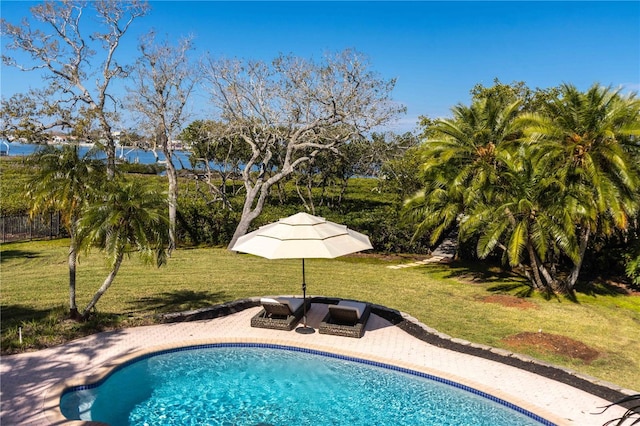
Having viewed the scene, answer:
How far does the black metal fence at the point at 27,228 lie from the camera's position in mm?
24672

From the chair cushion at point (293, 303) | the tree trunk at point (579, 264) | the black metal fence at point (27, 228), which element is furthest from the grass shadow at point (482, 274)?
the black metal fence at point (27, 228)

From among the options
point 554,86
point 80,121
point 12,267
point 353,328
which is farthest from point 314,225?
point 554,86

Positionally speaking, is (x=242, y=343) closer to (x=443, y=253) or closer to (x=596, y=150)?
(x=596, y=150)

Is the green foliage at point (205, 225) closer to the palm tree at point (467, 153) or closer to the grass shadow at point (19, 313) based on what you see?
the palm tree at point (467, 153)

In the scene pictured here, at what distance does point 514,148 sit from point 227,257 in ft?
45.2

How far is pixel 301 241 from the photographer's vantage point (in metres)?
11.9

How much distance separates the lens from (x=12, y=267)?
62.8ft

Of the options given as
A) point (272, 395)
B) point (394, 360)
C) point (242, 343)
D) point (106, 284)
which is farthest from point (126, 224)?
point (394, 360)

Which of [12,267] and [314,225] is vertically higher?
[314,225]

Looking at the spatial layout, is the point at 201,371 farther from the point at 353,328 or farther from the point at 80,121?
the point at 80,121

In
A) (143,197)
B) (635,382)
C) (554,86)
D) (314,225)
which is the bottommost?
(635,382)

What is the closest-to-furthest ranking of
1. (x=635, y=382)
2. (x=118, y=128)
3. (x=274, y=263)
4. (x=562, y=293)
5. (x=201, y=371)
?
(x=635, y=382), (x=201, y=371), (x=562, y=293), (x=274, y=263), (x=118, y=128)

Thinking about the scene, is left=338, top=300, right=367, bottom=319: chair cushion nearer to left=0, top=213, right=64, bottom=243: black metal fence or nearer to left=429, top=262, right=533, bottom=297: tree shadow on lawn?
left=429, top=262, right=533, bottom=297: tree shadow on lawn

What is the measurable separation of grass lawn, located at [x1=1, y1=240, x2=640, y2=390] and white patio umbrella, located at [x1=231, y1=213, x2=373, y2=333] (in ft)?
11.6
